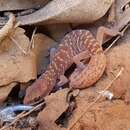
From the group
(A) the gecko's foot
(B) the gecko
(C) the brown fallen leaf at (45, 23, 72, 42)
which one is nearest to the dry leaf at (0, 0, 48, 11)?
(C) the brown fallen leaf at (45, 23, 72, 42)

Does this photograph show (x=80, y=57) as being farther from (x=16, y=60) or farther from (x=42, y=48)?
(x=16, y=60)

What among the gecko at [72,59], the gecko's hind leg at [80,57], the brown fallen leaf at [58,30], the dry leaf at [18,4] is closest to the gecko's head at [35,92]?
the gecko at [72,59]

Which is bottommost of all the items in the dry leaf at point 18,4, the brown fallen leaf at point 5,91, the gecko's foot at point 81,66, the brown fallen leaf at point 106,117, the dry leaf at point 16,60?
the brown fallen leaf at point 106,117

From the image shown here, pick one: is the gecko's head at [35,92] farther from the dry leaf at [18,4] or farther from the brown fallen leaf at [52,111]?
the dry leaf at [18,4]

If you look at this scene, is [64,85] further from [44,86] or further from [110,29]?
[110,29]

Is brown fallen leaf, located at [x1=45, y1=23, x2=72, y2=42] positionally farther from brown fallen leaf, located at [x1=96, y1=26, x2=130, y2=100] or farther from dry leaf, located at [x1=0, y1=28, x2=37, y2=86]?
brown fallen leaf, located at [x1=96, y1=26, x2=130, y2=100]

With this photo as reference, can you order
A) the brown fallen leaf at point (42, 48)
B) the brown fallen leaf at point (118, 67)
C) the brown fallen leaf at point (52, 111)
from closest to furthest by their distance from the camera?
the brown fallen leaf at point (52, 111)
the brown fallen leaf at point (118, 67)
the brown fallen leaf at point (42, 48)

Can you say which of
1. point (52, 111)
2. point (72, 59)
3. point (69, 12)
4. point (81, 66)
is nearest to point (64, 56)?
point (72, 59)
